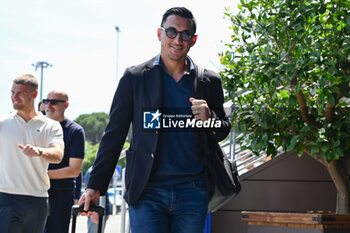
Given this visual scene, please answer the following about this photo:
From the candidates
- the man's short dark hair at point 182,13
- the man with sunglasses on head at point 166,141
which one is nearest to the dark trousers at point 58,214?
the man with sunglasses on head at point 166,141

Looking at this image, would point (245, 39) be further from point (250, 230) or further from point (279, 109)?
point (250, 230)

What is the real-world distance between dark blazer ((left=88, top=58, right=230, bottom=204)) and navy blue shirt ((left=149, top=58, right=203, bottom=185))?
1.7 inches

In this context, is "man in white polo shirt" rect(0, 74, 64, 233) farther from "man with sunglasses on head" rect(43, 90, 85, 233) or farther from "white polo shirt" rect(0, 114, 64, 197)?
"man with sunglasses on head" rect(43, 90, 85, 233)

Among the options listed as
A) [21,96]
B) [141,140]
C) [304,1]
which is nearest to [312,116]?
[304,1]

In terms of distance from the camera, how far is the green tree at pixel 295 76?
16.7ft

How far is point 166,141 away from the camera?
2.82 m

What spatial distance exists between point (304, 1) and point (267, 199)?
291 centimetres

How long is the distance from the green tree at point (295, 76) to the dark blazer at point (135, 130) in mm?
2337

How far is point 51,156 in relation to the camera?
454 centimetres

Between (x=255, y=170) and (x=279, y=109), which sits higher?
(x=279, y=109)
